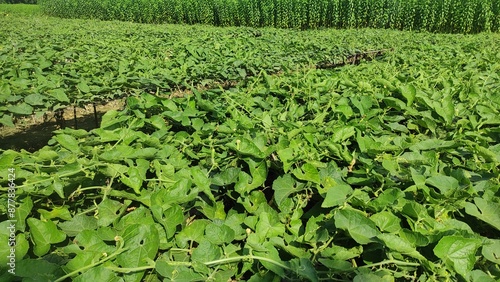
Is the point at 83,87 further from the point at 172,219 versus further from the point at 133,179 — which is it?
the point at 172,219

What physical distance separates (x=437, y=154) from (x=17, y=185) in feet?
5.15

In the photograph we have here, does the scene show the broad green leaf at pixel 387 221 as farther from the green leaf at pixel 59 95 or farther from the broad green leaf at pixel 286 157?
the green leaf at pixel 59 95

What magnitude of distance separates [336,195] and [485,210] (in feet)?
1.47

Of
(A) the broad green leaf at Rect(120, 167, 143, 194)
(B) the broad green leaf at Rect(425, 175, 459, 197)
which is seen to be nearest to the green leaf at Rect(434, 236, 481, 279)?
(B) the broad green leaf at Rect(425, 175, 459, 197)

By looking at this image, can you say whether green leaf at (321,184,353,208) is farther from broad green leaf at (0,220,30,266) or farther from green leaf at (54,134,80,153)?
green leaf at (54,134,80,153)

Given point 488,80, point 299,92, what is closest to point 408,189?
point 299,92

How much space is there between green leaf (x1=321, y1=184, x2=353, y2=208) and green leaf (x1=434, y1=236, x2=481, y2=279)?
0.32 metres

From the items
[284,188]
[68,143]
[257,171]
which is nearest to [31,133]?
[68,143]

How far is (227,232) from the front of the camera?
113cm

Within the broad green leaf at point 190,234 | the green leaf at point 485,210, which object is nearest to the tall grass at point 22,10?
the broad green leaf at point 190,234

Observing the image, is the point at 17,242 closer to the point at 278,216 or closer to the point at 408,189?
the point at 278,216

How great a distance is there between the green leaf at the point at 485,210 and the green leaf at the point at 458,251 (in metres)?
0.22

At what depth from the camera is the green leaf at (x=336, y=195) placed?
1.21m

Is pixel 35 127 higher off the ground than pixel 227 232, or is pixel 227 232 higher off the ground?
pixel 227 232
